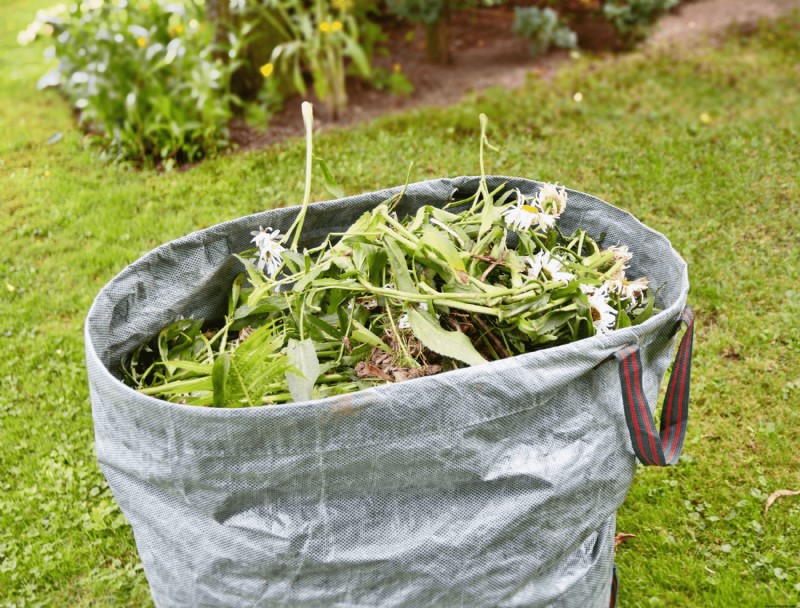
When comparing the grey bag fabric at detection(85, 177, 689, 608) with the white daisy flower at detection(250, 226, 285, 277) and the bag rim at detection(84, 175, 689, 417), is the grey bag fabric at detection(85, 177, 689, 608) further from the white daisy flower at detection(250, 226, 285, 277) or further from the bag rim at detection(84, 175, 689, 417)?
the white daisy flower at detection(250, 226, 285, 277)

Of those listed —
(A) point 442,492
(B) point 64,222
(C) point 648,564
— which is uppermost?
(A) point 442,492

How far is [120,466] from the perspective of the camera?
3.80ft

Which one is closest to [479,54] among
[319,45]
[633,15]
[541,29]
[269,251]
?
[541,29]

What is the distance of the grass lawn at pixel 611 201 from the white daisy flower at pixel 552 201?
840 mm

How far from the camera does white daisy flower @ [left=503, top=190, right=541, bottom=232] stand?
4.86 feet

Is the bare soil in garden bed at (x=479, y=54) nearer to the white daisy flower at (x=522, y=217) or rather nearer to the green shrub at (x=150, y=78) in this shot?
the green shrub at (x=150, y=78)

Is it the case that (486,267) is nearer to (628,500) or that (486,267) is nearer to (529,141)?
(628,500)

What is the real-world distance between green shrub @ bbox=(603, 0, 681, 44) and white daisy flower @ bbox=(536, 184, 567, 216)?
3.06m

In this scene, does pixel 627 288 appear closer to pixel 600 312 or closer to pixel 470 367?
pixel 600 312

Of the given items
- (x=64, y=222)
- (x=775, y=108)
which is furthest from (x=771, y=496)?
(x=64, y=222)

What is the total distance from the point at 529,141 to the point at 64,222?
→ 192cm

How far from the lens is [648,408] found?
1.24 m

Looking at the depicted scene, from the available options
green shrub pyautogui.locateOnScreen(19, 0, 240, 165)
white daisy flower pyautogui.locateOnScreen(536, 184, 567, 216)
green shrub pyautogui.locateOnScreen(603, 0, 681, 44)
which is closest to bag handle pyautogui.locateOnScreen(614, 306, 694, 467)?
white daisy flower pyautogui.locateOnScreen(536, 184, 567, 216)

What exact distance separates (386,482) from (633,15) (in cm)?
379
